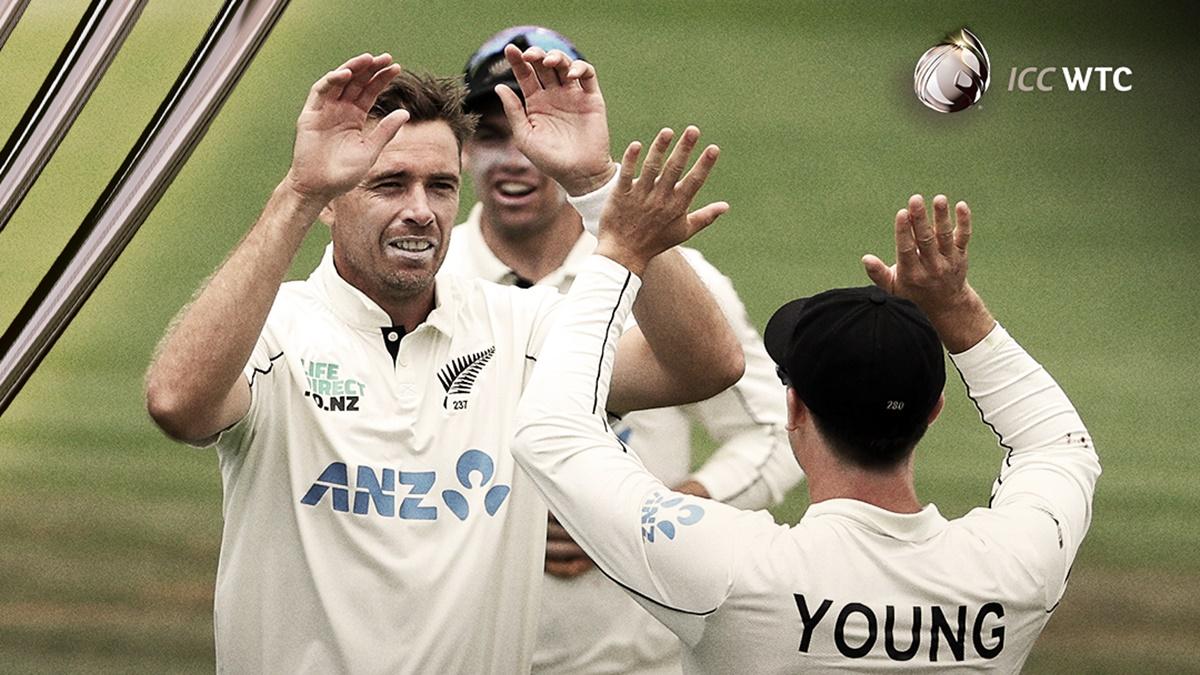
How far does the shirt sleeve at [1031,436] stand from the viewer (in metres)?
1.48

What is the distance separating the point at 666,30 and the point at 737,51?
0.23 meters

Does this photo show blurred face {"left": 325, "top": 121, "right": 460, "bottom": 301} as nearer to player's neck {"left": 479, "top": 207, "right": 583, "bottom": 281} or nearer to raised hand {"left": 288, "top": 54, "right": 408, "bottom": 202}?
raised hand {"left": 288, "top": 54, "right": 408, "bottom": 202}

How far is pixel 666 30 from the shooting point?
461cm

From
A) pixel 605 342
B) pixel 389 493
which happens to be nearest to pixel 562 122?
pixel 605 342

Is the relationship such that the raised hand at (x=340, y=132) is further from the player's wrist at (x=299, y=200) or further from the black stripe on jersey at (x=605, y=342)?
the black stripe on jersey at (x=605, y=342)

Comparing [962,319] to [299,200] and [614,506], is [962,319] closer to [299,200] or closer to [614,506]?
[614,506]

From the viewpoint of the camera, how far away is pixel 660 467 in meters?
2.30

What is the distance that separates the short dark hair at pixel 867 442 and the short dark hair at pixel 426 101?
0.75 metres

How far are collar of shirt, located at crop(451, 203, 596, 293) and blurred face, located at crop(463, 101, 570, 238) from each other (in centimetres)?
4

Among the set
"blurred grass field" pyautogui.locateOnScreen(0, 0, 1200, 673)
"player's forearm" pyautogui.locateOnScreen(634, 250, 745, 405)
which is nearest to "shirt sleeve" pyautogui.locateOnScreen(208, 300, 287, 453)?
"player's forearm" pyautogui.locateOnScreen(634, 250, 745, 405)

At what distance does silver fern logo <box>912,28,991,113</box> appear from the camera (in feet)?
14.5

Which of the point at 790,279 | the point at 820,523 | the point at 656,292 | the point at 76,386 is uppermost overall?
the point at 790,279

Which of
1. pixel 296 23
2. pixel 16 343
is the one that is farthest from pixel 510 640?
pixel 296 23

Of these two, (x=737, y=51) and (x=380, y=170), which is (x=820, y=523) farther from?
(x=737, y=51)
